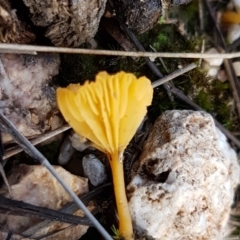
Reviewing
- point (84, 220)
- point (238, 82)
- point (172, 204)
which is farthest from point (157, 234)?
point (238, 82)

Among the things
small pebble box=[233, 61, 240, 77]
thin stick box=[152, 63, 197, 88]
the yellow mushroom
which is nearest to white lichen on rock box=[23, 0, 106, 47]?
the yellow mushroom

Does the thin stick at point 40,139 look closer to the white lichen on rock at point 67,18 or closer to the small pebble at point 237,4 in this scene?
the white lichen on rock at point 67,18

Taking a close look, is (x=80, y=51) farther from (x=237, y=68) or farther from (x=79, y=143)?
(x=237, y=68)

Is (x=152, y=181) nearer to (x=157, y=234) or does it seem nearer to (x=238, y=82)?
(x=157, y=234)

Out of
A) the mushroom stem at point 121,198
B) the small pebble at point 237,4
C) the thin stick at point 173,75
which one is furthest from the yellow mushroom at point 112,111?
the small pebble at point 237,4

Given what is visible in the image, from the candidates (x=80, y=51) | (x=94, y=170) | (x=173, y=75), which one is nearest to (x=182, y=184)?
(x=94, y=170)

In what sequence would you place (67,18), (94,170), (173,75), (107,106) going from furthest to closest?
(173,75), (94,170), (67,18), (107,106)

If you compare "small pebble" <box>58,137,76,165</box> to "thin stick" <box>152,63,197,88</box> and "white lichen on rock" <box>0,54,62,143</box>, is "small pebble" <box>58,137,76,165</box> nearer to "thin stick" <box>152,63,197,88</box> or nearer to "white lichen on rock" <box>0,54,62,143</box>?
"white lichen on rock" <box>0,54,62,143</box>
